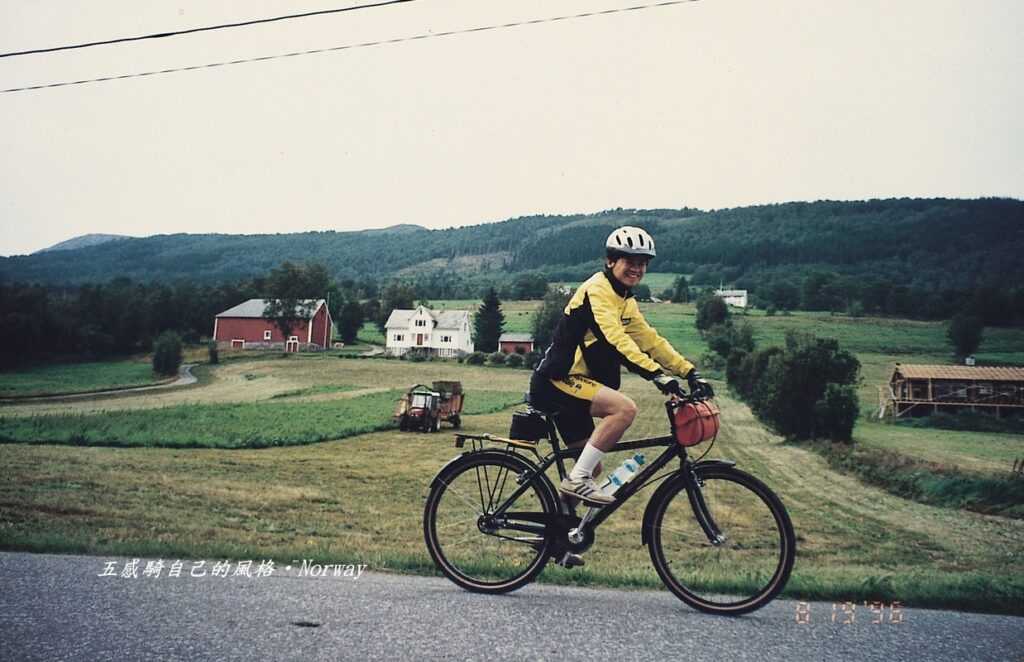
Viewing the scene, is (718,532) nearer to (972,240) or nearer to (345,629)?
(345,629)

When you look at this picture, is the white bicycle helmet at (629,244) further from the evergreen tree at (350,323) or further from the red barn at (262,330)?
the red barn at (262,330)

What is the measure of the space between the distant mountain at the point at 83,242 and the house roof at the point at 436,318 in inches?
180

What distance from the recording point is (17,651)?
8.38ft

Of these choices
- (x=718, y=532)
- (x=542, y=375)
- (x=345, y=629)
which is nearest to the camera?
(x=345, y=629)

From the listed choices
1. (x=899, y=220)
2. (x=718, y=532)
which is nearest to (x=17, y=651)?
(x=718, y=532)

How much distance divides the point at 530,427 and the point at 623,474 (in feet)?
2.07

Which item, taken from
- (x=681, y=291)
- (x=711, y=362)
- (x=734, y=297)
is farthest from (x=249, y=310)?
(x=734, y=297)

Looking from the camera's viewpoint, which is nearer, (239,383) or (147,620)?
(147,620)

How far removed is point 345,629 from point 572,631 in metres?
1.01

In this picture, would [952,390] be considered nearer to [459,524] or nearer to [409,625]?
[459,524]

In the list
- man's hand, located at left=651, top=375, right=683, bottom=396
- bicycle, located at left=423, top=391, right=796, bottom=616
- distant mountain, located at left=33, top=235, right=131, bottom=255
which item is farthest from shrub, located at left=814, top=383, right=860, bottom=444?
distant mountain, located at left=33, top=235, right=131, bottom=255

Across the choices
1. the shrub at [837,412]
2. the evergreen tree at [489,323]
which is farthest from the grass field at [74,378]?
the shrub at [837,412]

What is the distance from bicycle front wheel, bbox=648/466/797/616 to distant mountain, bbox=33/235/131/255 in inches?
404

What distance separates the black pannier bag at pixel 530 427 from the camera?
13.6 ft
